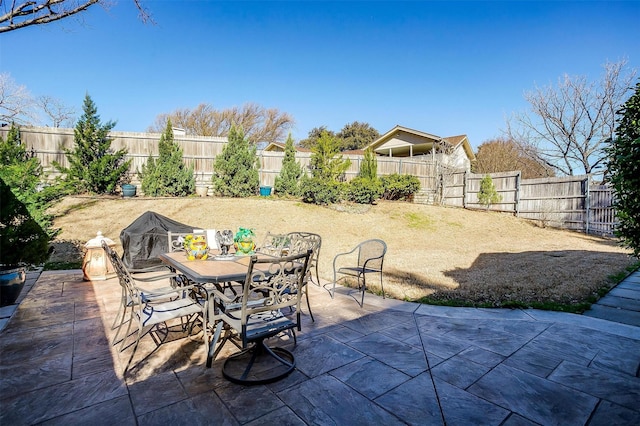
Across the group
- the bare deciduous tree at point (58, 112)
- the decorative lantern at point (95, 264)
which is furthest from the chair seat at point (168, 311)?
the bare deciduous tree at point (58, 112)

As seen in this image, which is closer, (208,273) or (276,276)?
(276,276)

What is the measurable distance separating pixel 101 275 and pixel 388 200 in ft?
38.5

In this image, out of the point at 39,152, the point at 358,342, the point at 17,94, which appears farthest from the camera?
the point at 17,94

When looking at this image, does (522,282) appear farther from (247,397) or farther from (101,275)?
(101,275)

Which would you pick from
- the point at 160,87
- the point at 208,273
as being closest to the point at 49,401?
the point at 208,273

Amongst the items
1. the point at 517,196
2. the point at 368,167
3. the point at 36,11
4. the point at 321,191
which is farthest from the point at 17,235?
the point at 517,196

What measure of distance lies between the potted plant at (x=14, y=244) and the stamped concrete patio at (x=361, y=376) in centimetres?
67

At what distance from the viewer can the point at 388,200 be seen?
14594 mm

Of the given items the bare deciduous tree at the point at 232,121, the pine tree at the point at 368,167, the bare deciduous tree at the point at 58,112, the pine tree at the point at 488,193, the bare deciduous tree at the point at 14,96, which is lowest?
the pine tree at the point at 488,193

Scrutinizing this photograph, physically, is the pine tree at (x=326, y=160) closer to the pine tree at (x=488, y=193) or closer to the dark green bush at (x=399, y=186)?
the dark green bush at (x=399, y=186)

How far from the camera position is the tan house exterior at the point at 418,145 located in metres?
18.5

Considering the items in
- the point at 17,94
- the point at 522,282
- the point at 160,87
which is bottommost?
the point at 522,282

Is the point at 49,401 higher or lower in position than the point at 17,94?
lower

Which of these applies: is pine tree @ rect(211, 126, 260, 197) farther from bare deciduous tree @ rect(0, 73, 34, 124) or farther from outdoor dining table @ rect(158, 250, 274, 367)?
outdoor dining table @ rect(158, 250, 274, 367)
